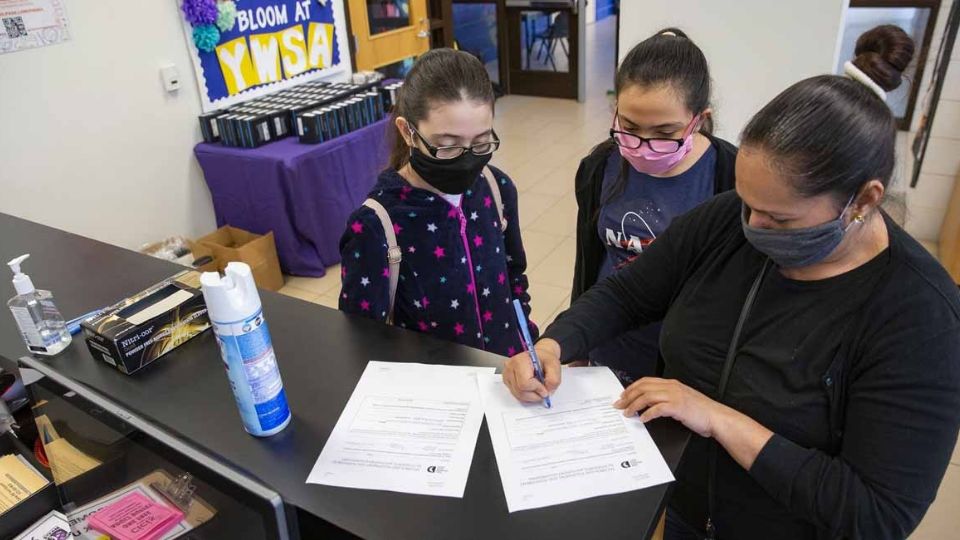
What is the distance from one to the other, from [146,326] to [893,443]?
119 cm

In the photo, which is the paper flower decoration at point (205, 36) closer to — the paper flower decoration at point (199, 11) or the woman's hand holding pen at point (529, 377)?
the paper flower decoration at point (199, 11)

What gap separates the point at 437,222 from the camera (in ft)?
4.80

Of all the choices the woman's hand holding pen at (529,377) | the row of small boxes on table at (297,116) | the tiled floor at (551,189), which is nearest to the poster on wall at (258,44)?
the row of small boxes on table at (297,116)

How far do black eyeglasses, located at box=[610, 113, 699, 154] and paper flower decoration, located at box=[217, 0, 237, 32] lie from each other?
283 centimetres

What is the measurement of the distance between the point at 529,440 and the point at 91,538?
731mm

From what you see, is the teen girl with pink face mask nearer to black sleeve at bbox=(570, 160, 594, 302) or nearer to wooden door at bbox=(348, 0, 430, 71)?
black sleeve at bbox=(570, 160, 594, 302)

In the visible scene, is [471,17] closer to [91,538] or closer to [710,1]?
[710,1]

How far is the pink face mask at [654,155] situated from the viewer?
56.1 inches

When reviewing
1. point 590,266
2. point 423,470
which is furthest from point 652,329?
point 423,470

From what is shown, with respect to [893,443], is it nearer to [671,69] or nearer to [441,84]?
[671,69]

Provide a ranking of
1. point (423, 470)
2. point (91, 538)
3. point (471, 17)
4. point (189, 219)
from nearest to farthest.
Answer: point (423, 470) < point (91, 538) < point (189, 219) < point (471, 17)

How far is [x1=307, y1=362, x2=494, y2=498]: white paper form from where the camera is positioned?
34.9 inches

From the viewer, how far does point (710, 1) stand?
260 centimetres

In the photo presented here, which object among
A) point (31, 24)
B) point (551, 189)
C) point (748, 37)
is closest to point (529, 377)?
point (748, 37)
